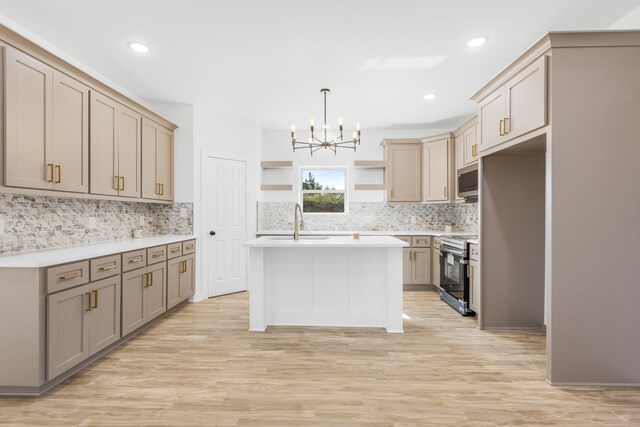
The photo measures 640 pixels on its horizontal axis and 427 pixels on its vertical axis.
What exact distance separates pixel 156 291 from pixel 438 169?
449 cm

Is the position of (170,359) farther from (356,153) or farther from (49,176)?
(356,153)

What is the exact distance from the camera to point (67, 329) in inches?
88.9

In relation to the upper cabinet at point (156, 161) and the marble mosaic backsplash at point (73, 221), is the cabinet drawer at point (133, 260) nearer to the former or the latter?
the marble mosaic backsplash at point (73, 221)

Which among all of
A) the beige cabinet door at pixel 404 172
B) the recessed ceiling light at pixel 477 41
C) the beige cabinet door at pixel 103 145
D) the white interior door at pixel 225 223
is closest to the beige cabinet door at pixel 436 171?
the beige cabinet door at pixel 404 172

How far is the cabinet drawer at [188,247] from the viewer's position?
4.08 m

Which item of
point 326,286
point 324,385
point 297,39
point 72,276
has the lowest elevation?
point 324,385

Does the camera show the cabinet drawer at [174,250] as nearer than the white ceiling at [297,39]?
No

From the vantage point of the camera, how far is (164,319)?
369 centimetres

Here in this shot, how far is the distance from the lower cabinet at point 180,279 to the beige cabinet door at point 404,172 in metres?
3.41

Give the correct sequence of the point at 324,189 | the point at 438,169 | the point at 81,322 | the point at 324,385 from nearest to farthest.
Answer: the point at 324,385, the point at 81,322, the point at 438,169, the point at 324,189

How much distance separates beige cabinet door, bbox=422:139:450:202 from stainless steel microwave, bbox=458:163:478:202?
0.41 m

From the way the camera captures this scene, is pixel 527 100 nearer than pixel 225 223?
Yes

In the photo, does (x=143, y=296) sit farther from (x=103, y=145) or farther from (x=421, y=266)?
(x=421, y=266)

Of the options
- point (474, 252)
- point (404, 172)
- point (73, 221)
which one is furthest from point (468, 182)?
point (73, 221)
